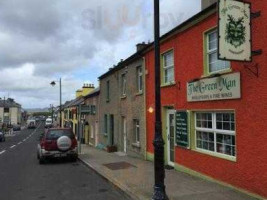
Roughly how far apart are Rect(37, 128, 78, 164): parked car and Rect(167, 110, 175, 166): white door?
6.42 meters

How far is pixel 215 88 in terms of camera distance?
11062 millimetres

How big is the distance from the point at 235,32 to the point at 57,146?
12790 mm

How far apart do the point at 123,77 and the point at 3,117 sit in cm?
10552

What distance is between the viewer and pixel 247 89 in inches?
381

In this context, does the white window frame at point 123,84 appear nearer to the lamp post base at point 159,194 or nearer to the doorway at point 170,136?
the doorway at point 170,136

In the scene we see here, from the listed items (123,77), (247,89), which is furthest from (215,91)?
(123,77)

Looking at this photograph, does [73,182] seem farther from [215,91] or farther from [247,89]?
[247,89]

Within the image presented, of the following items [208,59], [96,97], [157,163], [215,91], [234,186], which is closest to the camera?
[157,163]

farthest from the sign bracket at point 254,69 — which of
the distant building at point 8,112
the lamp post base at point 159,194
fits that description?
the distant building at point 8,112

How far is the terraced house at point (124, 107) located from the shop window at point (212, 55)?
6673mm

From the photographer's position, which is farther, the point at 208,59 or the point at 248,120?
the point at 208,59

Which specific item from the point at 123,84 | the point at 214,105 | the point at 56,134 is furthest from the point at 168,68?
the point at 123,84

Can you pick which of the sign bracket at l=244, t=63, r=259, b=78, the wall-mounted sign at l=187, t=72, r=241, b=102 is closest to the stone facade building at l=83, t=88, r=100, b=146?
the wall-mounted sign at l=187, t=72, r=241, b=102

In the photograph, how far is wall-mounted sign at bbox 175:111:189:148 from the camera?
13.2 meters
